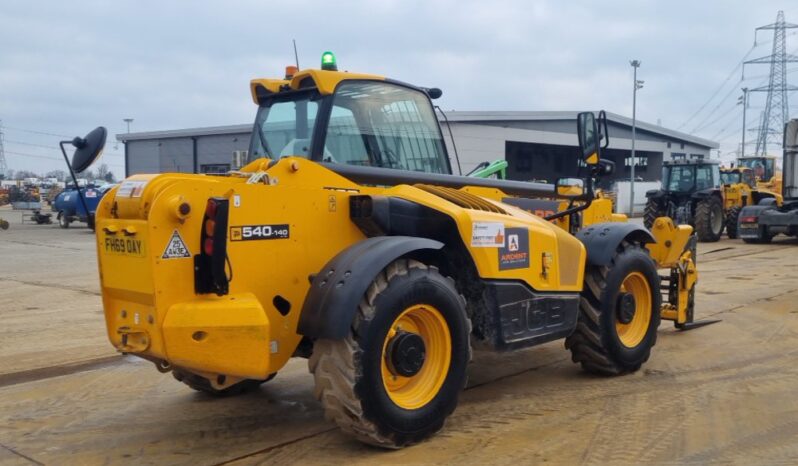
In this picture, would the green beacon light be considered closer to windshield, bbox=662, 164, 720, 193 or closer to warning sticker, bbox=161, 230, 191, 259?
warning sticker, bbox=161, 230, 191, 259

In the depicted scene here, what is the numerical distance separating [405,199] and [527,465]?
1673mm

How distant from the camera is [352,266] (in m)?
3.88

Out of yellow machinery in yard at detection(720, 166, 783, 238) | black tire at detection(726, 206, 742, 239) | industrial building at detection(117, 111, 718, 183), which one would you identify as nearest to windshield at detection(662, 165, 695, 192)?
yellow machinery in yard at detection(720, 166, 783, 238)

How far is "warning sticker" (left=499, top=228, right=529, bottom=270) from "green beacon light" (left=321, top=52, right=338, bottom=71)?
64.6 inches

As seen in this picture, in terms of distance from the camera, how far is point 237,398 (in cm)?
530

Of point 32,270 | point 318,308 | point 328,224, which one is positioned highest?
point 328,224

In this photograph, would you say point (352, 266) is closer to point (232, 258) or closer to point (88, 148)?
point (232, 258)

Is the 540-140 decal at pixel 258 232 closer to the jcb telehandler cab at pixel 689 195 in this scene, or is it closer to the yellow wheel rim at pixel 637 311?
the yellow wheel rim at pixel 637 311

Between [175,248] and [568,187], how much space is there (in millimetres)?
3797

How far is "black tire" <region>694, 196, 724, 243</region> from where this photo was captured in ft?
65.9

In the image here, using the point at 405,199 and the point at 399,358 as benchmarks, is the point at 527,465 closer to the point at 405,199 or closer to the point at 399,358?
the point at 399,358

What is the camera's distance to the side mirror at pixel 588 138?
5312 millimetres

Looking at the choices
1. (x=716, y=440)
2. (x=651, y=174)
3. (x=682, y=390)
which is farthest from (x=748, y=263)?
(x=651, y=174)

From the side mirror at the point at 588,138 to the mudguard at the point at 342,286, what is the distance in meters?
1.96
